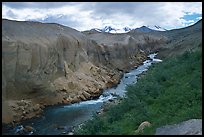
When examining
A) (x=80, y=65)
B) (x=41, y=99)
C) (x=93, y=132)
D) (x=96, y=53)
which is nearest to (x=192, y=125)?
(x=93, y=132)

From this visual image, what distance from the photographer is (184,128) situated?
9.82m

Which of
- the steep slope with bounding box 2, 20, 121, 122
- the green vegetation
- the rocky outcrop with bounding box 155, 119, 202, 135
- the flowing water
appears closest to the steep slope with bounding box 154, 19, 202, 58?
the flowing water

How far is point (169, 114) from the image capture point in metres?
12.3

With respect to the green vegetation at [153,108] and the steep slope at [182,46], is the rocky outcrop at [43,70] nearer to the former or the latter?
the green vegetation at [153,108]

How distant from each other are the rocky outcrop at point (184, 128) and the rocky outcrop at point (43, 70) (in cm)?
1315

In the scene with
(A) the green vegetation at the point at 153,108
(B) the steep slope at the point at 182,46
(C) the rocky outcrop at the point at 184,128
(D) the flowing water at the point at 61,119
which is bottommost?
(B) the steep slope at the point at 182,46

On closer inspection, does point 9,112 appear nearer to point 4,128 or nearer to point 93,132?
point 4,128

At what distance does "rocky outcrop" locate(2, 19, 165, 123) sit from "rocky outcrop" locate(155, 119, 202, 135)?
13.1 m

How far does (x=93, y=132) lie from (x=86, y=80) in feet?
62.3

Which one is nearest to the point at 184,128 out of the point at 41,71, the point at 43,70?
the point at 41,71

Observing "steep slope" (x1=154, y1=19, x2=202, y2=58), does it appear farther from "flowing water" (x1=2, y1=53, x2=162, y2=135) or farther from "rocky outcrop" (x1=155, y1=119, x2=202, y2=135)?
"rocky outcrop" (x1=155, y1=119, x2=202, y2=135)

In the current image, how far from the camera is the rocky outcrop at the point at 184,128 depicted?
916cm

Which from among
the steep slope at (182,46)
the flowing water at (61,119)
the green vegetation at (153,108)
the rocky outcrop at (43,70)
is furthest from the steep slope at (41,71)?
the steep slope at (182,46)

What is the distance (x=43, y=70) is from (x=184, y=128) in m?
18.9
